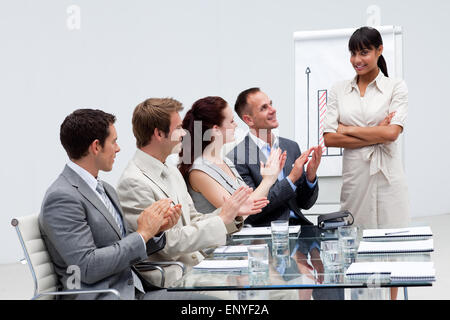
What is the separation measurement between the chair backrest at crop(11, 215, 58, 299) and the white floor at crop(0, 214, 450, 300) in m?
2.48

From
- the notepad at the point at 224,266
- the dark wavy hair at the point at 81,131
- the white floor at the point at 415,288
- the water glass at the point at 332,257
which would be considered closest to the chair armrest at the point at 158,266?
the notepad at the point at 224,266

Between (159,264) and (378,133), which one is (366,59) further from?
(159,264)

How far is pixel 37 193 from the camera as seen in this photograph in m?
6.30

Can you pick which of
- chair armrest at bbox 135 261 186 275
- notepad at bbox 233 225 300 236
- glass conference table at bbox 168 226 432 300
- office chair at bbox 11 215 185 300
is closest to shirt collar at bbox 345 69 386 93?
notepad at bbox 233 225 300 236

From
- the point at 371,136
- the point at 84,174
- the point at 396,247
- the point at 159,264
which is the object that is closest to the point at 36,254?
the point at 84,174

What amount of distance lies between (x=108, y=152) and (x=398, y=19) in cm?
684

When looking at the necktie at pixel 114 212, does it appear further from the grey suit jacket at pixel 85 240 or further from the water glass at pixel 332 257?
the water glass at pixel 332 257

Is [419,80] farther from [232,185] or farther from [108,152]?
[108,152]

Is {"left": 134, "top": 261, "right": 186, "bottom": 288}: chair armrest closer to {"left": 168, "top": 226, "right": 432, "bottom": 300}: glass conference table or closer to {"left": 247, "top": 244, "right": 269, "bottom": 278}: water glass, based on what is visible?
{"left": 168, "top": 226, "right": 432, "bottom": 300}: glass conference table

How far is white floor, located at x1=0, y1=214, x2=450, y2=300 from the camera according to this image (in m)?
4.27

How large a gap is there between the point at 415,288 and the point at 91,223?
311 centimetres

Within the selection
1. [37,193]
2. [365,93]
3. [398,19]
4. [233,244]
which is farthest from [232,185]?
[398,19]
